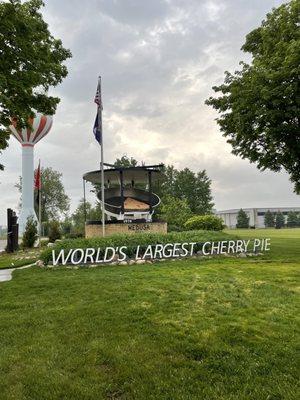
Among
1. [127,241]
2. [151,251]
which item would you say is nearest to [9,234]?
[127,241]

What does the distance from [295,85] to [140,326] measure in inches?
531

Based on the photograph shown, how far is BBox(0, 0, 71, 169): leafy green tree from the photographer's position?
762cm

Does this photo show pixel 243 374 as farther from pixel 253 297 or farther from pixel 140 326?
pixel 253 297

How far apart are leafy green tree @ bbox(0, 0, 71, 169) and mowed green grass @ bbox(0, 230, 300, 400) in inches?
168

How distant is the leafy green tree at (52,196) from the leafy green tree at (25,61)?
66553mm

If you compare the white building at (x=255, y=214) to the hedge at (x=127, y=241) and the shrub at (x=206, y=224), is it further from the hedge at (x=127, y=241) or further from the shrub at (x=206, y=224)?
the hedge at (x=127, y=241)

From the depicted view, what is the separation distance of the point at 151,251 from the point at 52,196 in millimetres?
62024

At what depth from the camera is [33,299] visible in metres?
9.17

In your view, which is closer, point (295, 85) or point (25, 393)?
point (25, 393)

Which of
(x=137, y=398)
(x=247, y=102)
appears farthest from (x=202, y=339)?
(x=247, y=102)

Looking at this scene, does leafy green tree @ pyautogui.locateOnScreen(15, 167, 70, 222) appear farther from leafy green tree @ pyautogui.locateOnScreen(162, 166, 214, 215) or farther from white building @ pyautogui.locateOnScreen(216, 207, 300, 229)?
white building @ pyautogui.locateOnScreen(216, 207, 300, 229)

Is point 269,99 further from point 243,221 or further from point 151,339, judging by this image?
point 243,221

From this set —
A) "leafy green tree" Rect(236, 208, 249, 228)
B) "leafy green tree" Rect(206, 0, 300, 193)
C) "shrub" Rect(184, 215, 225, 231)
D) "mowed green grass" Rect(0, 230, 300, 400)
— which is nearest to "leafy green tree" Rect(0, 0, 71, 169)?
"mowed green grass" Rect(0, 230, 300, 400)

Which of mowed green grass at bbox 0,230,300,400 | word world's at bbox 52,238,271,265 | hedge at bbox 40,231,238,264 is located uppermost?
hedge at bbox 40,231,238,264
